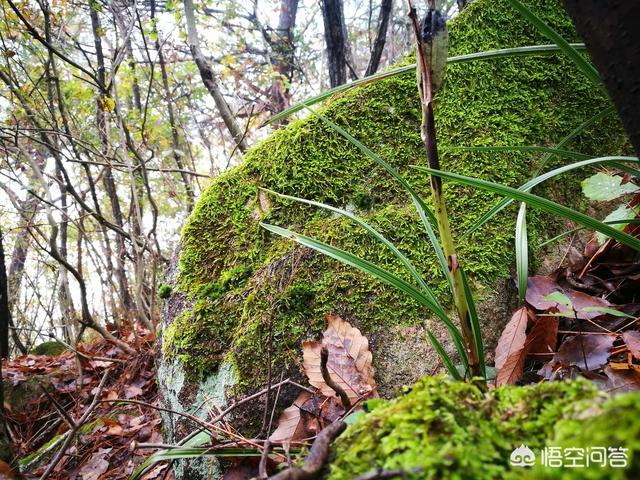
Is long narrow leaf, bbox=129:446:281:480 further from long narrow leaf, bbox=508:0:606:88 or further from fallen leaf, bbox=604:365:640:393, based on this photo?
long narrow leaf, bbox=508:0:606:88

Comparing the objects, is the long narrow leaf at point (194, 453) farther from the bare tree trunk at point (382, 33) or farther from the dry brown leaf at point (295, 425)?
the bare tree trunk at point (382, 33)

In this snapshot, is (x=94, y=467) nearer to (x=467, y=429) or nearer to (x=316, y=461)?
(x=316, y=461)

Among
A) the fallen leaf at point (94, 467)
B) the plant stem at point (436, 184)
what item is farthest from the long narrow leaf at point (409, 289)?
the fallen leaf at point (94, 467)

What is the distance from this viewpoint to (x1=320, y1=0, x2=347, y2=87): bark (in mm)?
3725

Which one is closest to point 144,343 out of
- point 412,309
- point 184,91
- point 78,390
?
point 78,390

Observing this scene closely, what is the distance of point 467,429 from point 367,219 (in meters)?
1.09

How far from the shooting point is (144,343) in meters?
3.27

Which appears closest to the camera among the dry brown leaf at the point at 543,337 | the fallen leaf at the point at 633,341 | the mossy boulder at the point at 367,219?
the fallen leaf at the point at 633,341

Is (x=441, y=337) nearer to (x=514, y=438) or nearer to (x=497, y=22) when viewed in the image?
(x=514, y=438)

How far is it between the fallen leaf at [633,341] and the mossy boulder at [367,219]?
34 cm

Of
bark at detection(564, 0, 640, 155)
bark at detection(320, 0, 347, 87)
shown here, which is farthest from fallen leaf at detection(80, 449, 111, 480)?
bark at detection(320, 0, 347, 87)

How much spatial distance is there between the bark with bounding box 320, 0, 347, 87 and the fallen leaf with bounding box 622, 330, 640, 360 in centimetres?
370

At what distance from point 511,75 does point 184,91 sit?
21.0 ft

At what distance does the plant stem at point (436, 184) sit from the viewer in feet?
2.13
